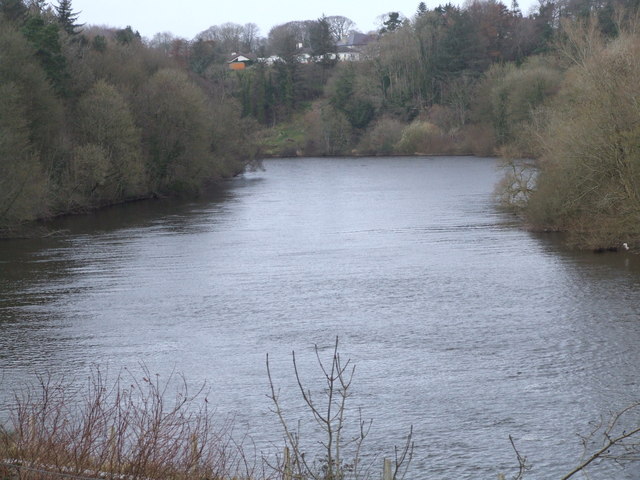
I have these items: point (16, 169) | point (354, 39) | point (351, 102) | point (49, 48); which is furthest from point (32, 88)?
point (354, 39)

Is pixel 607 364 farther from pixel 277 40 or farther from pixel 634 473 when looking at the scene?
pixel 277 40

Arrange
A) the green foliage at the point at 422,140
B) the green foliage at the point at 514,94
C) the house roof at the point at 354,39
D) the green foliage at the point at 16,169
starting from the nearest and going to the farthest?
the green foliage at the point at 16,169, the green foliage at the point at 514,94, the green foliage at the point at 422,140, the house roof at the point at 354,39

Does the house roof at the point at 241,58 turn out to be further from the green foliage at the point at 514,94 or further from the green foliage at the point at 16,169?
the green foliage at the point at 16,169

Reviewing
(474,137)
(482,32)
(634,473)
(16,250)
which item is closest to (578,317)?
(634,473)

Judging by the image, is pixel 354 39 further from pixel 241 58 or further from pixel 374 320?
pixel 374 320

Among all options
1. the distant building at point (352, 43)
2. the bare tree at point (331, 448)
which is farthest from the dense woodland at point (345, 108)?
the bare tree at point (331, 448)

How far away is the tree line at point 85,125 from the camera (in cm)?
4497

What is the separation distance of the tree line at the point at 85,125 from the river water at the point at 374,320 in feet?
13.6

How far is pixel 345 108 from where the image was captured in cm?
11731

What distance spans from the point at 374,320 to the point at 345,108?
93.9 m

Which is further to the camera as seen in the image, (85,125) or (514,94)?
(514,94)

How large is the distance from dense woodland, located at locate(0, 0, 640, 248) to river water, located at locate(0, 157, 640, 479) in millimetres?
3415

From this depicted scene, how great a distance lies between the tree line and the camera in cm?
4497

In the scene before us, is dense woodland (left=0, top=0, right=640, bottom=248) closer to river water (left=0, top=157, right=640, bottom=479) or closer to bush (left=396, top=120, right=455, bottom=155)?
bush (left=396, top=120, right=455, bottom=155)
